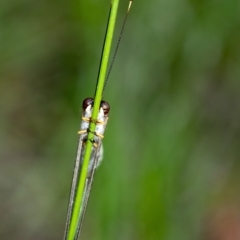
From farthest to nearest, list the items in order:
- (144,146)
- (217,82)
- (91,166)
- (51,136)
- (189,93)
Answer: (51,136)
(217,82)
(189,93)
(144,146)
(91,166)

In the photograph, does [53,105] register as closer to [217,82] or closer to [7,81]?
[7,81]

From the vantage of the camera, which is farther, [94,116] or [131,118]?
[131,118]

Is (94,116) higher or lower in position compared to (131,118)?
lower

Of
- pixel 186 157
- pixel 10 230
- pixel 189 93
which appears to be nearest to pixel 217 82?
pixel 189 93

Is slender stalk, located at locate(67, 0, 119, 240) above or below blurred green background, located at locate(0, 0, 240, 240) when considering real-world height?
below

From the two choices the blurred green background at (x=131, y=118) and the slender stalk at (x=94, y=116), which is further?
the blurred green background at (x=131, y=118)

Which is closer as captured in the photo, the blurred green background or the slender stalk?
the slender stalk

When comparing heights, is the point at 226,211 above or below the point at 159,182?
above

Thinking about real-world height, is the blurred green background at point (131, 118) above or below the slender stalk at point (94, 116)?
above
